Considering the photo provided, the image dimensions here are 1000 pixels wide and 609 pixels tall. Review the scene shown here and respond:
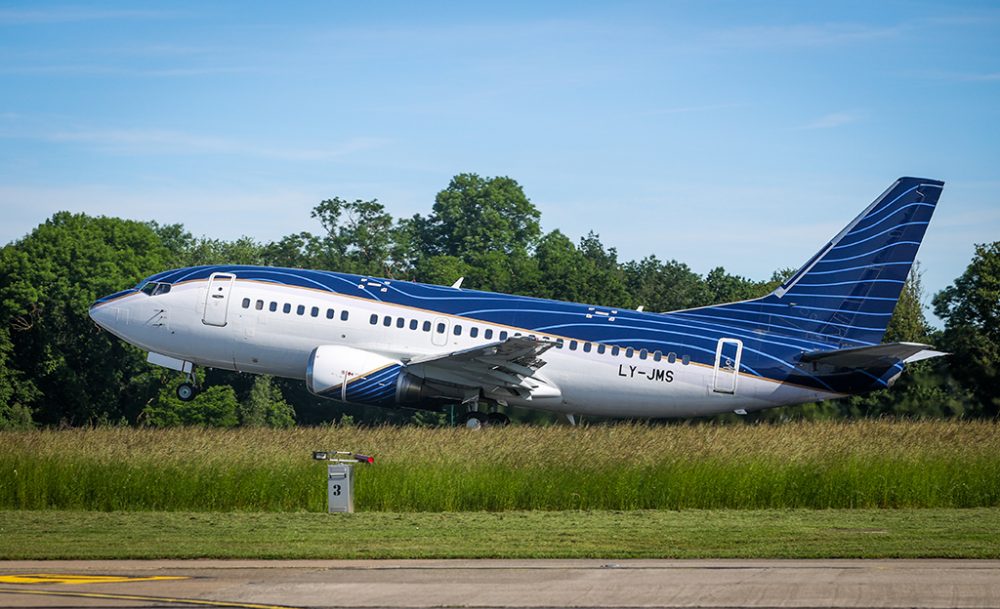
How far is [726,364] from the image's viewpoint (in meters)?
38.3

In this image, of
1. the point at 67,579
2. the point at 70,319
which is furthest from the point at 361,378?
the point at 70,319

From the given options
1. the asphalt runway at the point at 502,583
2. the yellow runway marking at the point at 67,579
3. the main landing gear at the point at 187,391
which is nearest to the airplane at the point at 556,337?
the main landing gear at the point at 187,391

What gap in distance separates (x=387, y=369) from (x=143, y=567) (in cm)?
1943

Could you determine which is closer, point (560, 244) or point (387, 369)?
point (387, 369)

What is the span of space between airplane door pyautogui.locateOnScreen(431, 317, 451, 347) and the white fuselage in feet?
0.10

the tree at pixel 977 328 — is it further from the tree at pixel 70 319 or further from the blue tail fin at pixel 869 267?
the tree at pixel 70 319

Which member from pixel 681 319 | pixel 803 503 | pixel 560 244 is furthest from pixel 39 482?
pixel 560 244

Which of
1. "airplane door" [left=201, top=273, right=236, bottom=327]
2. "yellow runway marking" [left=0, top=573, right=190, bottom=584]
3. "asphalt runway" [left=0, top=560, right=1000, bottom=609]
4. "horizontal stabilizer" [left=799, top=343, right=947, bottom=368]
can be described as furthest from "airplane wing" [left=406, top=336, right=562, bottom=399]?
"yellow runway marking" [left=0, top=573, right=190, bottom=584]

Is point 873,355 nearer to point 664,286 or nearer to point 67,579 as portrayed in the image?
point 67,579

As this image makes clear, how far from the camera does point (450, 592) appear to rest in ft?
51.8

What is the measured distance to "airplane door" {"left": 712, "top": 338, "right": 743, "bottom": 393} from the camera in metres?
38.3

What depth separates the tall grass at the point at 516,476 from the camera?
26.9 meters

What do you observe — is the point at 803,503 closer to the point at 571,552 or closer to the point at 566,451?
the point at 566,451

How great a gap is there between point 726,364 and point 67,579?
24.6 m
